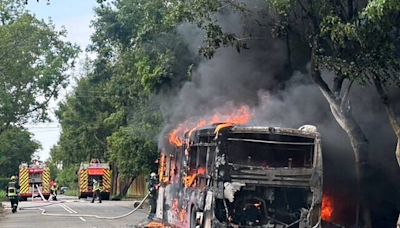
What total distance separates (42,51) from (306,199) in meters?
27.1

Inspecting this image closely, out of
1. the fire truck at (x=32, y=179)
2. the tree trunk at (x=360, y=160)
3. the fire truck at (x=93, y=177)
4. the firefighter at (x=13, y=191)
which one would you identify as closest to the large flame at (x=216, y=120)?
the tree trunk at (x=360, y=160)

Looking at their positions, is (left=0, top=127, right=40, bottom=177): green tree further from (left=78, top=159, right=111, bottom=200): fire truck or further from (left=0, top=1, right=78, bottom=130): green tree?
(left=0, top=1, right=78, bottom=130): green tree

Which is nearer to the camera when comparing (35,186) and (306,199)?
(306,199)

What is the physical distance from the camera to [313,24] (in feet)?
53.3

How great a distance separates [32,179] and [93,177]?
169 inches

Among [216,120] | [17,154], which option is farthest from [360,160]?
[17,154]

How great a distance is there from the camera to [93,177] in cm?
4744

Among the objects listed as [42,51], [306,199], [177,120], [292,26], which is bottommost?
→ [306,199]

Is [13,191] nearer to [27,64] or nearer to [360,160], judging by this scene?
[27,64]

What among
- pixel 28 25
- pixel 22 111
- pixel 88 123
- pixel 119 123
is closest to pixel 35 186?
pixel 88 123

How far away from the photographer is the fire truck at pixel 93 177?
47.1m

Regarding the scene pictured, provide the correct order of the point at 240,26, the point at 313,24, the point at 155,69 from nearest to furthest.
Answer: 1. the point at 313,24
2. the point at 240,26
3. the point at 155,69

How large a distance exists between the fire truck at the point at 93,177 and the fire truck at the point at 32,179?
2.57 metres

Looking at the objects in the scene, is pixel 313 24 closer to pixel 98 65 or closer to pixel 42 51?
pixel 42 51
